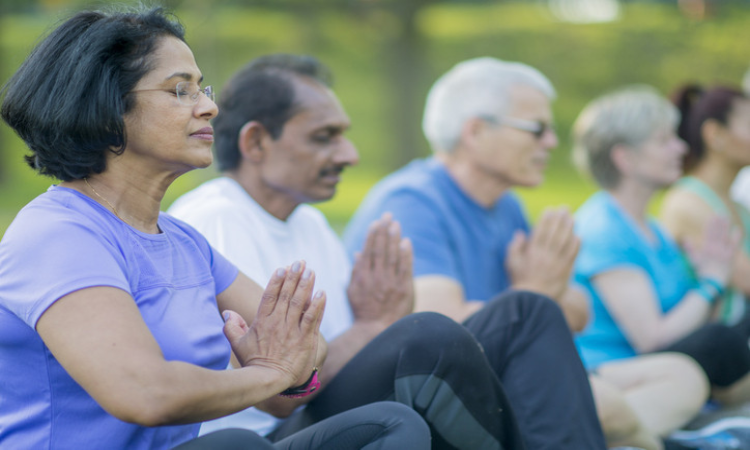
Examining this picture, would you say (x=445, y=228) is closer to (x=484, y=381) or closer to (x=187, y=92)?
(x=484, y=381)

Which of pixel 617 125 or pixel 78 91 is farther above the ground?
pixel 78 91

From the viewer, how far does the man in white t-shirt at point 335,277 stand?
6.48 ft

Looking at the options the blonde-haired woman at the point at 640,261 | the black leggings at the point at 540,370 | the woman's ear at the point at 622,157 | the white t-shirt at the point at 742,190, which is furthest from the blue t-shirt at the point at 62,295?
the white t-shirt at the point at 742,190

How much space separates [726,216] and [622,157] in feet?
2.05

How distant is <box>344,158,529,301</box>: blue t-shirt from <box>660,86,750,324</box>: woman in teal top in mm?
1117

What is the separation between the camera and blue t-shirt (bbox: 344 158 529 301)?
3.15 metres

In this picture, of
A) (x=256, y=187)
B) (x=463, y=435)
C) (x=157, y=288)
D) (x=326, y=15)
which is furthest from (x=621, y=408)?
(x=326, y=15)

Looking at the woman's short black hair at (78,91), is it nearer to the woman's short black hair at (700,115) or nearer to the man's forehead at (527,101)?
the man's forehead at (527,101)

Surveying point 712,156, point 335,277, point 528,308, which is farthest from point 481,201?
point 712,156

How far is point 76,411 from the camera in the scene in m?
1.51

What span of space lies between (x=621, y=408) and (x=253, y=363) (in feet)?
4.92

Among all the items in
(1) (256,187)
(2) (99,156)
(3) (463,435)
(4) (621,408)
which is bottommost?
(4) (621,408)

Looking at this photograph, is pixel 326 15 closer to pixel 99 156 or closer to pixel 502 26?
pixel 502 26

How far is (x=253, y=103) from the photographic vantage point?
108 inches
